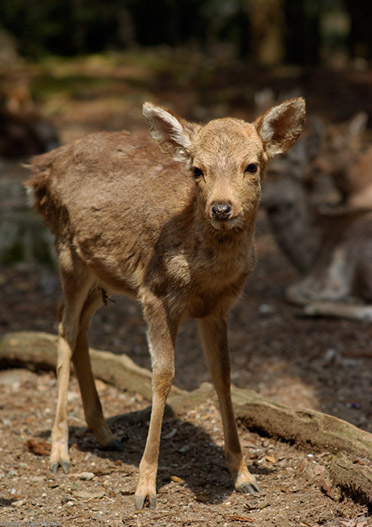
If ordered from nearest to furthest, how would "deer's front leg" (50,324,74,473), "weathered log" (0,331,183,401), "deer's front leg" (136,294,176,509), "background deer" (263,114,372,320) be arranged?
"deer's front leg" (136,294,176,509), "deer's front leg" (50,324,74,473), "weathered log" (0,331,183,401), "background deer" (263,114,372,320)

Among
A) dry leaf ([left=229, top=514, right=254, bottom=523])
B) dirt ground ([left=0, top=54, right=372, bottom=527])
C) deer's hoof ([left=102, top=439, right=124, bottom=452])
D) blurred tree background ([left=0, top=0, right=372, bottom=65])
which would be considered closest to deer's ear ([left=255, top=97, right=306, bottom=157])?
dirt ground ([left=0, top=54, right=372, bottom=527])

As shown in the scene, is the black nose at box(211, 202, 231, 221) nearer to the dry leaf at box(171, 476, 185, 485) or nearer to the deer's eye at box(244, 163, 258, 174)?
the deer's eye at box(244, 163, 258, 174)

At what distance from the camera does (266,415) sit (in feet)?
15.8

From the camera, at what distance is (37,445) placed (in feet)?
16.5

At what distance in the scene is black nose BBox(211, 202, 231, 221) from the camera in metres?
3.69

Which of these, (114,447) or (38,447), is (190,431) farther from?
(38,447)

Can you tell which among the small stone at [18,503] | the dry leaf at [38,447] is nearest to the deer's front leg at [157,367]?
the small stone at [18,503]

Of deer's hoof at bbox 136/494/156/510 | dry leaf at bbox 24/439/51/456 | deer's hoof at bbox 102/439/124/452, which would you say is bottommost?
dry leaf at bbox 24/439/51/456

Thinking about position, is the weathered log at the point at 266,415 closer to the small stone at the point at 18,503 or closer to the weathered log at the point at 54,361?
the weathered log at the point at 54,361

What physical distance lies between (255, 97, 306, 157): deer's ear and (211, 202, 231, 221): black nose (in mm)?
648

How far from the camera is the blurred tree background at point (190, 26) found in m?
19.4

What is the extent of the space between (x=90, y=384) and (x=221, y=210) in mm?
2020

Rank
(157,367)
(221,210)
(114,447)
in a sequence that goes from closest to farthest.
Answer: (221,210) → (157,367) → (114,447)

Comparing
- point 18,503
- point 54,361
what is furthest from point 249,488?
point 54,361
